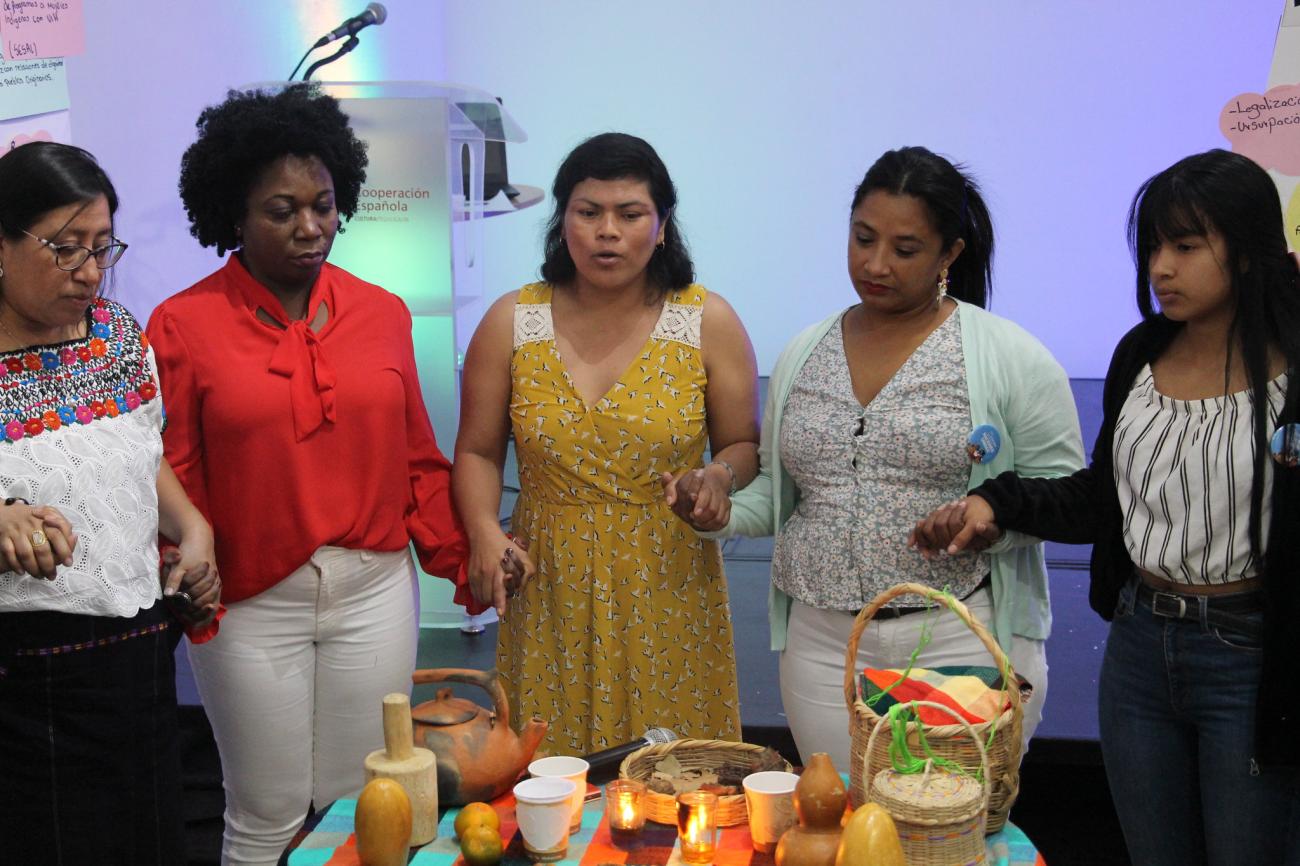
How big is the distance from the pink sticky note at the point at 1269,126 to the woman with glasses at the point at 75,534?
2.20 meters

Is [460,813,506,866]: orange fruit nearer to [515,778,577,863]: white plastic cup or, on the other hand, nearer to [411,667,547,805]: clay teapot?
[515,778,577,863]: white plastic cup

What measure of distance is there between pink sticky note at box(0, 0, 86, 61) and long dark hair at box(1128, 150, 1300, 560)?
200 cm

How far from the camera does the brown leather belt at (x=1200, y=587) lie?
1.81m

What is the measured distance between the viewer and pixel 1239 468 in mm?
1795

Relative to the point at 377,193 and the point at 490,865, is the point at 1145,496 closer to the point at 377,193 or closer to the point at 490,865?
the point at 490,865

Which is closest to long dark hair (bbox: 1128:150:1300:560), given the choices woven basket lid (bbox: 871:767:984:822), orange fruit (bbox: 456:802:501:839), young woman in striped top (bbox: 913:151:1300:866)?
young woman in striped top (bbox: 913:151:1300:866)

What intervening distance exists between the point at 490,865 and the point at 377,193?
229cm

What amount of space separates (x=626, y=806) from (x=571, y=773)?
0.10 metres

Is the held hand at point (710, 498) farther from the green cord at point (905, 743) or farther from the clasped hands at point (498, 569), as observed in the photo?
the green cord at point (905, 743)

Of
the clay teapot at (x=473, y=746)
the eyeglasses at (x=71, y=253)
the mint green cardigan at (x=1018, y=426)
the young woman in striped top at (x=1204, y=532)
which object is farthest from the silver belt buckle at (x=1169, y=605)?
the eyeglasses at (x=71, y=253)

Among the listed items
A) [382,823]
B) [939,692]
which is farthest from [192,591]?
[939,692]

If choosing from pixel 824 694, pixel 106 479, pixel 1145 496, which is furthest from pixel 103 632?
pixel 1145 496

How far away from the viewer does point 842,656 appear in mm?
2098

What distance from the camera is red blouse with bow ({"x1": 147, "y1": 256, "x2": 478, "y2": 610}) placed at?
210 cm
